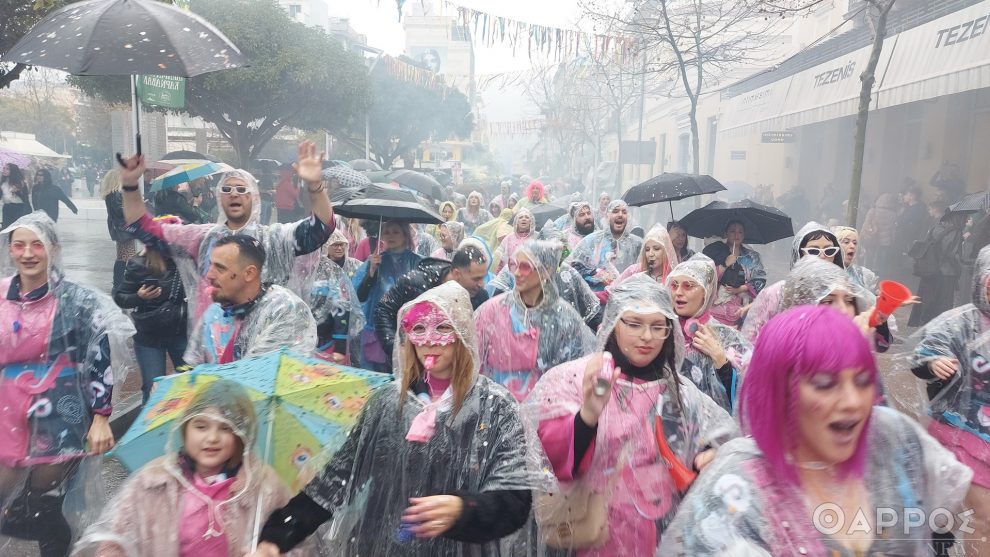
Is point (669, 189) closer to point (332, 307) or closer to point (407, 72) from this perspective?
point (332, 307)

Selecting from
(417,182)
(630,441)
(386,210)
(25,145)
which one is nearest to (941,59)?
(417,182)

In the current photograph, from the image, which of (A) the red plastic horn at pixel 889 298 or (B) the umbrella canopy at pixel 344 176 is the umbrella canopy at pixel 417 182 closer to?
(B) the umbrella canopy at pixel 344 176

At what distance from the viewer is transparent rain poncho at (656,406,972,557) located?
1630 mm

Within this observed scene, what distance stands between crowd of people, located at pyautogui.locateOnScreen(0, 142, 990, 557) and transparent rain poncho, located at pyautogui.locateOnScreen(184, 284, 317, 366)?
0.04 ft

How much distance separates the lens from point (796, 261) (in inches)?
211

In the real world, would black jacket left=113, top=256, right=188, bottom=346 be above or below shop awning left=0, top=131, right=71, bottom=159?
below

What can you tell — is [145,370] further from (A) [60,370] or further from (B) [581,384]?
(B) [581,384]

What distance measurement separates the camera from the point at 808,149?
24797 mm

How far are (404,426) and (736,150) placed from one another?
104 feet

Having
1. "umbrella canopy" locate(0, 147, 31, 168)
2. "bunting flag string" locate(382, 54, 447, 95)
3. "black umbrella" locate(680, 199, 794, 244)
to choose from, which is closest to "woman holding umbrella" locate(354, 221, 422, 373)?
"black umbrella" locate(680, 199, 794, 244)

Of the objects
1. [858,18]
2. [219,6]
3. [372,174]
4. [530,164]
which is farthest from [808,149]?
[530,164]

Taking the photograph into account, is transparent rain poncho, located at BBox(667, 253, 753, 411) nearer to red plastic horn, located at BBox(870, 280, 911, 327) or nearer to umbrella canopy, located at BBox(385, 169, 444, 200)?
red plastic horn, located at BBox(870, 280, 911, 327)

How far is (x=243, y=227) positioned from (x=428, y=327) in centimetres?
248

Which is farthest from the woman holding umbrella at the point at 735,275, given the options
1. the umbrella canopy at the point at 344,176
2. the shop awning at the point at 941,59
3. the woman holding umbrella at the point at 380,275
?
the shop awning at the point at 941,59
